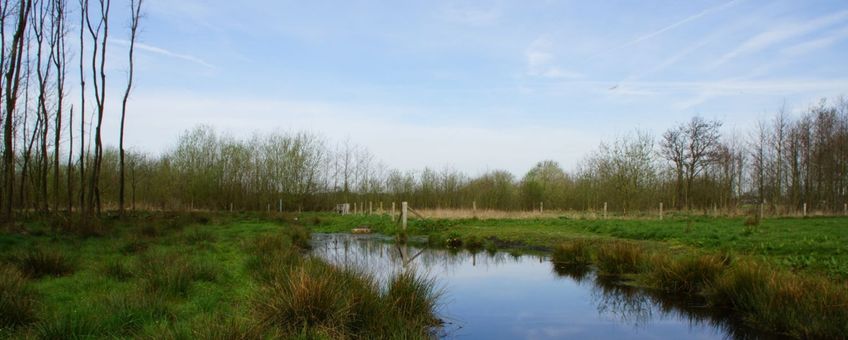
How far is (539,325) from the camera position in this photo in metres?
7.29

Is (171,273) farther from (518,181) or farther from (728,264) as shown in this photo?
(518,181)

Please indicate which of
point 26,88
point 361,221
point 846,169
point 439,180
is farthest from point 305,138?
point 846,169

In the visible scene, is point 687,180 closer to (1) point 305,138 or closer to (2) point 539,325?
(1) point 305,138

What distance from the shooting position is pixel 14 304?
4.86 meters

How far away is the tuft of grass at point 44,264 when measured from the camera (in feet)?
24.3

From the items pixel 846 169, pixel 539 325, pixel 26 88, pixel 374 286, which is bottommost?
pixel 539 325

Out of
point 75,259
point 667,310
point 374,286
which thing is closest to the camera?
point 374,286

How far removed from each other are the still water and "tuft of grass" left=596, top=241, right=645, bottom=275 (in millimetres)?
463

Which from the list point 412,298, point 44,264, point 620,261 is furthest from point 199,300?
point 620,261

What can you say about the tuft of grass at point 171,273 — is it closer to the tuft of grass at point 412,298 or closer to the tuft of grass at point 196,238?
the tuft of grass at point 412,298

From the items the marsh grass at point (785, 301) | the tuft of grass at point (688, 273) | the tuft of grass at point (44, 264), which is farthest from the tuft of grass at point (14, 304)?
the tuft of grass at point (688, 273)

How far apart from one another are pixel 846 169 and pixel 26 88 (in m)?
45.7

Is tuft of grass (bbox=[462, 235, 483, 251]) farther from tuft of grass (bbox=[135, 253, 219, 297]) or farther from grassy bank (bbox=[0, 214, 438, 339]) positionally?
tuft of grass (bbox=[135, 253, 219, 297])

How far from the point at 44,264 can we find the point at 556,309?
25.0 ft
